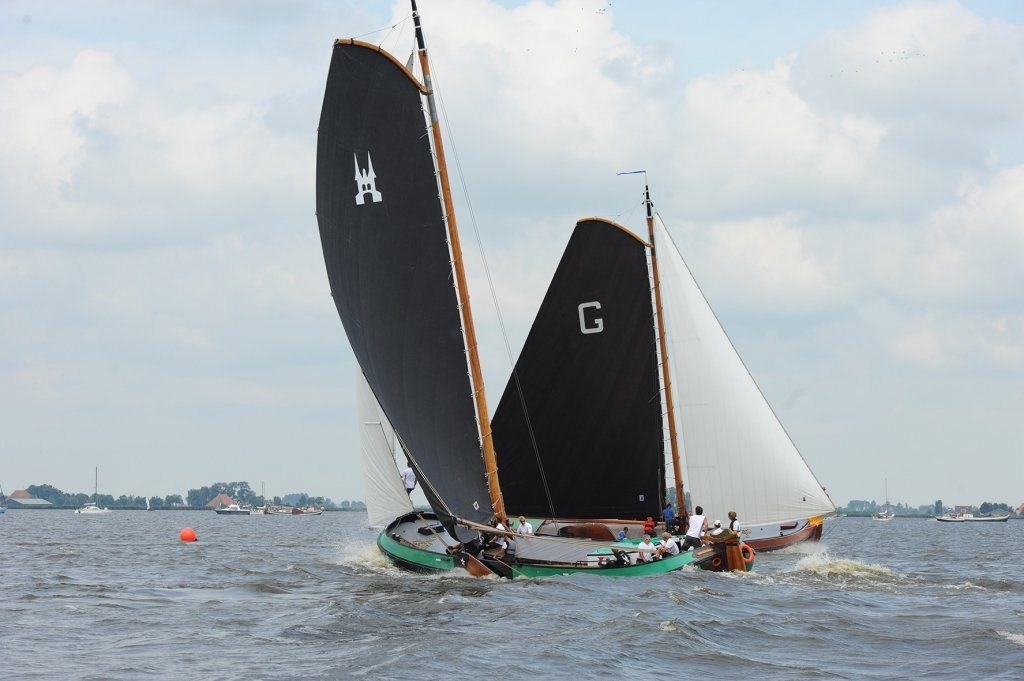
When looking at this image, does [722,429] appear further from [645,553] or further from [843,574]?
[645,553]

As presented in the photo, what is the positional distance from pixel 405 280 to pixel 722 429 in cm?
1581

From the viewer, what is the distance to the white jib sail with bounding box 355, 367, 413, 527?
42625mm

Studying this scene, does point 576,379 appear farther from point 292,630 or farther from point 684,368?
point 292,630

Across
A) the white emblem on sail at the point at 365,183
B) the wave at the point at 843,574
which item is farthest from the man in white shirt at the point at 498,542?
the white emblem on sail at the point at 365,183

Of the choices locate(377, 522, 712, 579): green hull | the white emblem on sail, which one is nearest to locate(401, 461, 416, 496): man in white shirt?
locate(377, 522, 712, 579): green hull

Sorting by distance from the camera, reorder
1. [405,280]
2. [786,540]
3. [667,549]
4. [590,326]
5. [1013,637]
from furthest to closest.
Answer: [786,540] < [590,326] < [405,280] < [667,549] < [1013,637]

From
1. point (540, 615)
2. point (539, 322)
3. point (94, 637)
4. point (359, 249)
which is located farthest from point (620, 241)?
point (94, 637)

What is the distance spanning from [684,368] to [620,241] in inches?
210

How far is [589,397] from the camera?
4456 cm

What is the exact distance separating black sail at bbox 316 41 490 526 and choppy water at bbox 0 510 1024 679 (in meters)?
4.14

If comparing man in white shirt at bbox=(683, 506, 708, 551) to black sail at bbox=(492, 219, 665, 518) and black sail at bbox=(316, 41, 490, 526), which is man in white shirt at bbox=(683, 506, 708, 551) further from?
black sail at bbox=(492, 219, 665, 518)

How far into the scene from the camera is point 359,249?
34.9 m

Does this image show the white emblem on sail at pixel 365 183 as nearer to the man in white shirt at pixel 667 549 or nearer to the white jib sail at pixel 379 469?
the white jib sail at pixel 379 469

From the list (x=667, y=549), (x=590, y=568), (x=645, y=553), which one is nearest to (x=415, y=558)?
(x=590, y=568)
